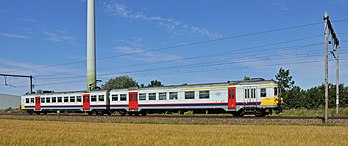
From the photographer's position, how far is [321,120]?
29.8m

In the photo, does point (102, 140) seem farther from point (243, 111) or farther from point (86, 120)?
point (86, 120)

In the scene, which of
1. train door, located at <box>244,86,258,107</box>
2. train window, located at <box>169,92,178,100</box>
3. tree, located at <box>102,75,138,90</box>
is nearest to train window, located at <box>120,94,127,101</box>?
train window, located at <box>169,92,178,100</box>

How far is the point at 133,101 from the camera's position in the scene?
44719mm

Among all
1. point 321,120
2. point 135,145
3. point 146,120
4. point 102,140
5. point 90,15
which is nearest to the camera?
point 135,145

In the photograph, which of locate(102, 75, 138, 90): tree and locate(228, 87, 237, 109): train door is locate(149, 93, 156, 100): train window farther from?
locate(102, 75, 138, 90): tree

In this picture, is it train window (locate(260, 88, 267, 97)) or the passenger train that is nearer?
train window (locate(260, 88, 267, 97))

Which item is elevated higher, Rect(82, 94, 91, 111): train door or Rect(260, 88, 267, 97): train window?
Rect(260, 88, 267, 97): train window

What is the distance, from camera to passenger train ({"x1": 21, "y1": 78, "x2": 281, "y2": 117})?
35406mm

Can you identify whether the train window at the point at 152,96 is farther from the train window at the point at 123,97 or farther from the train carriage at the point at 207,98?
the train window at the point at 123,97

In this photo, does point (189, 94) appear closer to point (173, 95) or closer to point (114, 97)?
point (173, 95)

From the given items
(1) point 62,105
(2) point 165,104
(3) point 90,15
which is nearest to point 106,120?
(2) point 165,104

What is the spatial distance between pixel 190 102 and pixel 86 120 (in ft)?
33.0

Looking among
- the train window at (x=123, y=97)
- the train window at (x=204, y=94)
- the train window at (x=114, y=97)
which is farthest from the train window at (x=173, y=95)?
the train window at (x=114, y=97)

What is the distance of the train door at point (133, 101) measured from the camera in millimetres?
44438
